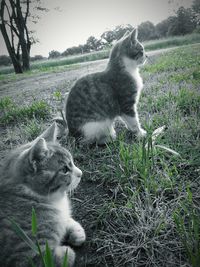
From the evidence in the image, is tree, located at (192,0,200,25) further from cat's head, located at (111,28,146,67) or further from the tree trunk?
cat's head, located at (111,28,146,67)

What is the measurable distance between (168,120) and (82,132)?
113cm

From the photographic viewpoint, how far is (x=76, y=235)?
1678 millimetres

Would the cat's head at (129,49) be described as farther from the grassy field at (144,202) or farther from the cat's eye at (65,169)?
the cat's eye at (65,169)

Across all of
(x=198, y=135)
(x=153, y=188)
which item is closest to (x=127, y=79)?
(x=198, y=135)

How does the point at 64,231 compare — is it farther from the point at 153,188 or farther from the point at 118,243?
the point at 153,188

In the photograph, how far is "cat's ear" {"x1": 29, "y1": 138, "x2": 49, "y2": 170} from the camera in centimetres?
Answer: 161

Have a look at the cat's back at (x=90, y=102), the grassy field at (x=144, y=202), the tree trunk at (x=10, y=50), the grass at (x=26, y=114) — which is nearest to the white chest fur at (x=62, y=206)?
the grassy field at (x=144, y=202)

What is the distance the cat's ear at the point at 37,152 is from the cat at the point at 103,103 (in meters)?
1.47

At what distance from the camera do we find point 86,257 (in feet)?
5.13

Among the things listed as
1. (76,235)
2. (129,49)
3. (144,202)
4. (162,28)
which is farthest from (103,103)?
(162,28)

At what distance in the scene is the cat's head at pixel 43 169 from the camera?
1669mm

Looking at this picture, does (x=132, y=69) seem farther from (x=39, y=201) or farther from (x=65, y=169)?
(x=39, y=201)

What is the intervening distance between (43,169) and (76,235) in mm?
519

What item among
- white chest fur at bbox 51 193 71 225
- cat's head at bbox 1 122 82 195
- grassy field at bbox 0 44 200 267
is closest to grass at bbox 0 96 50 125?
grassy field at bbox 0 44 200 267
